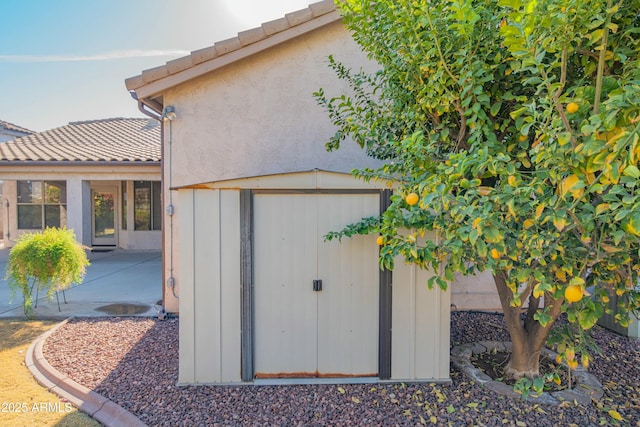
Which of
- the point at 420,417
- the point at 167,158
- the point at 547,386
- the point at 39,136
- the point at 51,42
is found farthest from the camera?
Result: the point at 39,136

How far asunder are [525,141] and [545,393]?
2.68m

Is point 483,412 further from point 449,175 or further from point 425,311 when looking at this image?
point 449,175

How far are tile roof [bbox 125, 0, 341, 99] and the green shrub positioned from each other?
3.04 metres

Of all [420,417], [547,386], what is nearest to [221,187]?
[420,417]

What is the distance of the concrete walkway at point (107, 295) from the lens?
6.13m

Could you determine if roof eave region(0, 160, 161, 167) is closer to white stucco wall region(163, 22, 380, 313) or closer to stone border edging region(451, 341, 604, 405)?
white stucco wall region(163, 22, 380, 313)

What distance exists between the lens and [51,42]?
11250 mm

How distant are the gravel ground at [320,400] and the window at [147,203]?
852cm

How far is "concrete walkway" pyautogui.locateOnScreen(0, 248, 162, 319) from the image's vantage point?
6.13 meters

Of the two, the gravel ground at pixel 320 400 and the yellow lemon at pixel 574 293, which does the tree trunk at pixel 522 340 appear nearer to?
the gravel ground at pixel 320 400

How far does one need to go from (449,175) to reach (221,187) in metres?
2.49

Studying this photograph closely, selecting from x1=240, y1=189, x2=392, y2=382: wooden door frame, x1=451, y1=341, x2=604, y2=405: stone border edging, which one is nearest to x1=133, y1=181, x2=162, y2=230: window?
x1=240, y1=189, x2=392, y2=382: wooden door frame

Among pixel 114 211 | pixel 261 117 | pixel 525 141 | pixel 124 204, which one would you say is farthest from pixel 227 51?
pixel 114 211

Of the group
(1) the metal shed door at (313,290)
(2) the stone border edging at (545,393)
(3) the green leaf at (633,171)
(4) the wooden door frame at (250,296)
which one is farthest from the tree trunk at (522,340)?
(3) the green leaf at (633,171)
